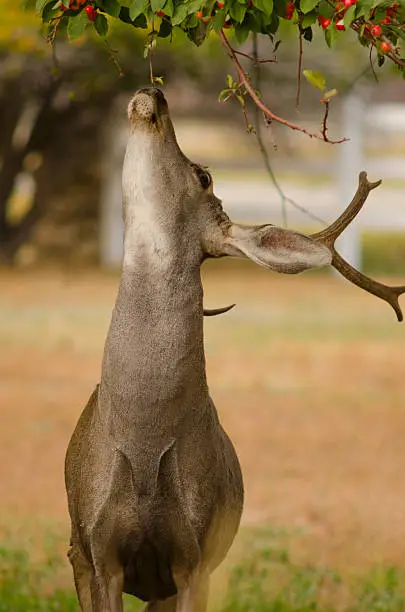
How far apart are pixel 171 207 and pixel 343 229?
62 centimetres

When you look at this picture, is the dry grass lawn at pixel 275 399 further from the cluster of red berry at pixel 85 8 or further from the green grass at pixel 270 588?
the cluster of red berry at pixel 85 8

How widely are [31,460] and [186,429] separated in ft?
18.7

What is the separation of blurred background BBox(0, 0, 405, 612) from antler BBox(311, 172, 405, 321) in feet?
1.03

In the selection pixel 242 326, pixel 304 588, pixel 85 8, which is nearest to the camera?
pixel 85 8

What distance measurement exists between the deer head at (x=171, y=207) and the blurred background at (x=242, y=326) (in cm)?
40

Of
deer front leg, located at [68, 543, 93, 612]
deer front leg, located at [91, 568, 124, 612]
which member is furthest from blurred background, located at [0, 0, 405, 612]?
deer front leg, located at [91, 568, 124, 612]

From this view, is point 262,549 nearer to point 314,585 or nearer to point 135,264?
point 314,585

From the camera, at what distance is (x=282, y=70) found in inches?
840

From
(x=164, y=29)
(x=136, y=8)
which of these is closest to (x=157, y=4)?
(x=136, y=8)

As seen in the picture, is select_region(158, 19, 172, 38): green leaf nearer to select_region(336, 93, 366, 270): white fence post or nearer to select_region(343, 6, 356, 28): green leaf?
select_region(343, 6, 356, 28): green leaf

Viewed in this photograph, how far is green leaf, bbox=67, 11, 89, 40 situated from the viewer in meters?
4.14

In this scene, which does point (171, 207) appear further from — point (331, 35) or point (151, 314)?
point (331, 35)

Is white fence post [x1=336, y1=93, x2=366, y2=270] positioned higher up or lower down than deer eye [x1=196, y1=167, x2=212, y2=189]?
higher up

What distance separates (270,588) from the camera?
638 centimetres
